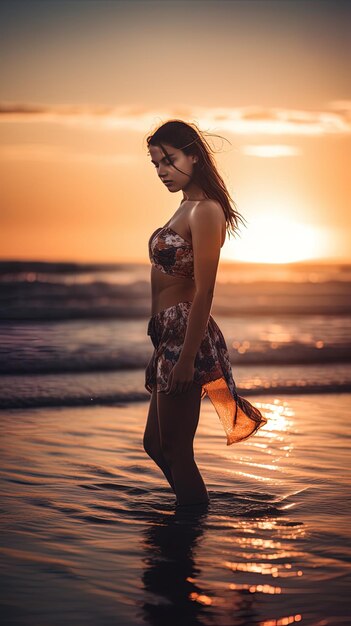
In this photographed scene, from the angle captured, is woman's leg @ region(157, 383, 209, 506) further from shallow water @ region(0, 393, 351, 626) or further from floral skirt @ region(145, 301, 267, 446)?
shallow water @ region(0, 393, 351, 626)

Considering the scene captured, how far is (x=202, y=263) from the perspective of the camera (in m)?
4.76

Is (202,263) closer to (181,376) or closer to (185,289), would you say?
(185,289)

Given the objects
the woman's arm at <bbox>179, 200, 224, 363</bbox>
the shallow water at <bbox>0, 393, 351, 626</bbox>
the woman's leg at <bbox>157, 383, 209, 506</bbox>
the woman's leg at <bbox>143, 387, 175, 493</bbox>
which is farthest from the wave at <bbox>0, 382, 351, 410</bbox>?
the woman's arm at <bbox>179, 200, 224, 363</bbox>

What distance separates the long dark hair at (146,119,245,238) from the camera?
4922mm

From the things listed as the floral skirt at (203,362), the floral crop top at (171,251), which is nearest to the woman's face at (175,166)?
the floral crop top at (171,251)

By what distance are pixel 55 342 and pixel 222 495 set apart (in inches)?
431

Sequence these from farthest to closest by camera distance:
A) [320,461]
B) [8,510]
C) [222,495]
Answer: [320,461], [222,495], [8,510]

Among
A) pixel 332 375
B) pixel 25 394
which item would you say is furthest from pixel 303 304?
pixel 25 394

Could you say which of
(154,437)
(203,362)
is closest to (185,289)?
(203,362)

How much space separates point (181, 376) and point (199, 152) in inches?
45.2

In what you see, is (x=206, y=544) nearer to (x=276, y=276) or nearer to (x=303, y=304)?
(x=303, y=304)

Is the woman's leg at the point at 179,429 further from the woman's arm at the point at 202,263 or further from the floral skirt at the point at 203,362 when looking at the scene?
the woman's arm at the point at 202,263

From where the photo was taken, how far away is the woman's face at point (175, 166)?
4.93 m

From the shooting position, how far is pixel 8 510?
18.1 feet
